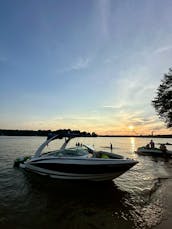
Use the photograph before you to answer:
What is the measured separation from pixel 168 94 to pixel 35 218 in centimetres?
2545

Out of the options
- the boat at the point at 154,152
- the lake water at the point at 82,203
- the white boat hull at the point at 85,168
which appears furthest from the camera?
the boat at the point at 154,152

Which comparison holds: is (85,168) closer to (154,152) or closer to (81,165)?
(81,165)

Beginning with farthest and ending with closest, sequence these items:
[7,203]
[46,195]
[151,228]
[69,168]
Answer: [69,168]
[46,195]
[7,203]
[151,228]

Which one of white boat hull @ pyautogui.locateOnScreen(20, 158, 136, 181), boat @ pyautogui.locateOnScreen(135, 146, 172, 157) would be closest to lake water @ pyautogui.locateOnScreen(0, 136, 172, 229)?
white boat hull @ pyautogui.locateOnScreen(20, 158, 136, 181)

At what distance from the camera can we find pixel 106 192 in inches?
430

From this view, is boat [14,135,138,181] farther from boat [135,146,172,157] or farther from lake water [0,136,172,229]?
boat [135,146,172,157]

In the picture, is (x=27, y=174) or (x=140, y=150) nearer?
(x=27, y=174)

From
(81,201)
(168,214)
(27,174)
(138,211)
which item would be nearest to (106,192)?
(81,201)

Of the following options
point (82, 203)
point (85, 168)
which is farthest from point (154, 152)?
point (82, 203)

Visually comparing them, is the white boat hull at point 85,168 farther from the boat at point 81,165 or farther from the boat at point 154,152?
the boat at point 154,152

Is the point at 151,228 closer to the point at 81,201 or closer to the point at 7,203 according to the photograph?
the point at 81,201

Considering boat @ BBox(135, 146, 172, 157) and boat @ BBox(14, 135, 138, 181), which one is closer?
boat @ BBox(14, 135, 138, 181)

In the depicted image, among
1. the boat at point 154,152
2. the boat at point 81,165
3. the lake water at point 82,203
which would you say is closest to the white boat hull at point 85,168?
the boat at point 81,165

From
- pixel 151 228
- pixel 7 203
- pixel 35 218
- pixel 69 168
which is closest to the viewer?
pixel 151 228
